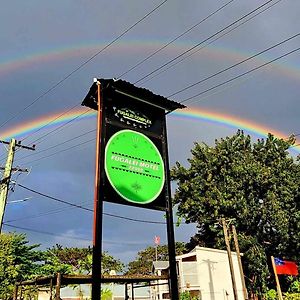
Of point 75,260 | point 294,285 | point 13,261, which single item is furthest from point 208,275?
point 75,260

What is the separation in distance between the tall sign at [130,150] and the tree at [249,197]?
27305mm

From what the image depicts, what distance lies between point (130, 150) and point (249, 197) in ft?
95.3

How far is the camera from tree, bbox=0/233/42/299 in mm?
27913

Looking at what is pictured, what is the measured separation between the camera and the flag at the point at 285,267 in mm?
28538

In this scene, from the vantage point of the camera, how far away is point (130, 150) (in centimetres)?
585

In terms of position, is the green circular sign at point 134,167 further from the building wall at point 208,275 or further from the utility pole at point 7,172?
the building wall at point 208,275

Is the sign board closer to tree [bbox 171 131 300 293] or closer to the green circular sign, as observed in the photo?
the green circular sign

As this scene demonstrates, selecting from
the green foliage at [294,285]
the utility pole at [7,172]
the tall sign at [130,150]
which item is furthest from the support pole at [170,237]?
the green foliage at [294,285]

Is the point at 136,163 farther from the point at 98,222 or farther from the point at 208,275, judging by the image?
the point at 208,275

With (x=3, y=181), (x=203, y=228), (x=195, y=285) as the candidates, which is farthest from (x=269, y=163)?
(x=3, y=181)

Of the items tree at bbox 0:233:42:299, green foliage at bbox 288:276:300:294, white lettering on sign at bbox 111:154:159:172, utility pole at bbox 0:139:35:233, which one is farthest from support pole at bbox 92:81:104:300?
green foliage at bbox 288:276:300:294

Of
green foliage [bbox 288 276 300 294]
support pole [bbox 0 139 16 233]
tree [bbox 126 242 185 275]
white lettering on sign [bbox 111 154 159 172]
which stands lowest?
white lettering on sign [bbox 111 154 159 172]

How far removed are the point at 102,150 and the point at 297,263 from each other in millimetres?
32531

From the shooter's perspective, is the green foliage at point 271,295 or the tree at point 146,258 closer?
the green foliage at point 271,295
